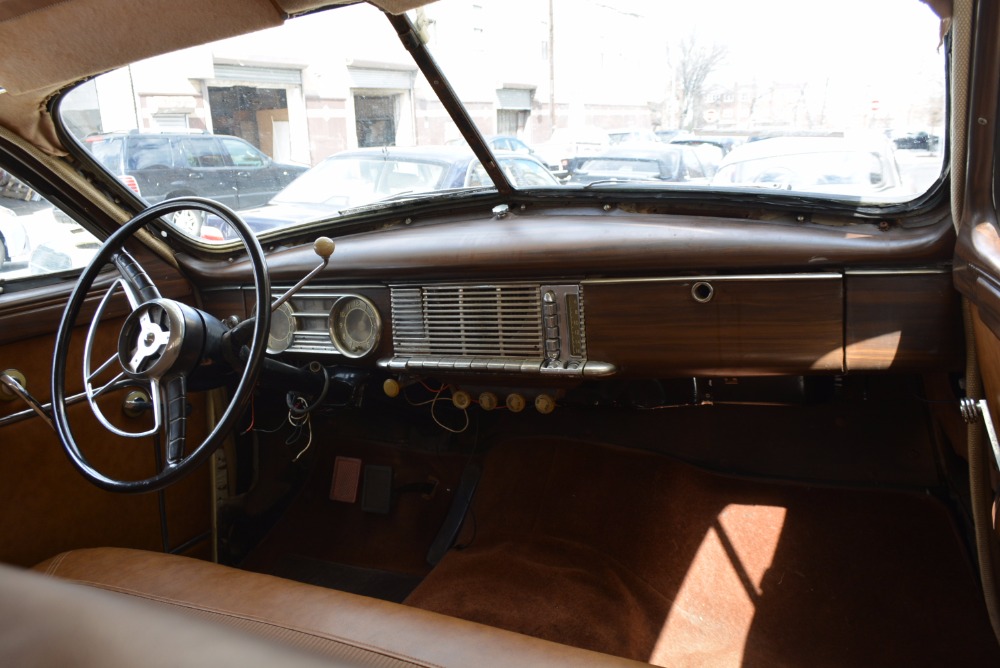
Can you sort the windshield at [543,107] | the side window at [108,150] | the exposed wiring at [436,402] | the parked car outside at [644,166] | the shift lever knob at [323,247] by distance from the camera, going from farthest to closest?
1. the exposed wiring at [436,402]
2. the side window at [108,150]
3. the parked car outside at [644,166]
4. the shift lever knob at [323,247]
5. the windshield at [543,107]

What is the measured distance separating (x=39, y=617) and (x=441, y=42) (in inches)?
75.2

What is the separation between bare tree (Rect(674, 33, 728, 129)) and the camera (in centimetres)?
219

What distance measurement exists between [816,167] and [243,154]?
1.78m

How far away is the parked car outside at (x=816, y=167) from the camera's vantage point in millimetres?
2074

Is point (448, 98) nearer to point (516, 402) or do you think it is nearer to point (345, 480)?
point (516, 402)

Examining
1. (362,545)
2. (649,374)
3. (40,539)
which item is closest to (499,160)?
(649,374)

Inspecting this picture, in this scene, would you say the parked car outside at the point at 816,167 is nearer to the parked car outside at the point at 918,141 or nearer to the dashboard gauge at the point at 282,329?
the parked car outside at the point at 918,141

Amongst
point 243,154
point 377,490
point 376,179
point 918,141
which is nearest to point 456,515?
point 377,490

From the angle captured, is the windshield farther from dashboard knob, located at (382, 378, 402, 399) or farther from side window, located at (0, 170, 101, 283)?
dashboard knob, located at (382, 378, 402, 399)

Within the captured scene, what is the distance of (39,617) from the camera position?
2.13 feet

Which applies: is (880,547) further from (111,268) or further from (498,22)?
(111,268)

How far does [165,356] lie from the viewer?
1979mm

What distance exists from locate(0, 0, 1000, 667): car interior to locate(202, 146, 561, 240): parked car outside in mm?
45

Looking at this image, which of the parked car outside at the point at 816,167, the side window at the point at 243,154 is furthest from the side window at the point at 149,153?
the parked car outside at the point at 816,167
